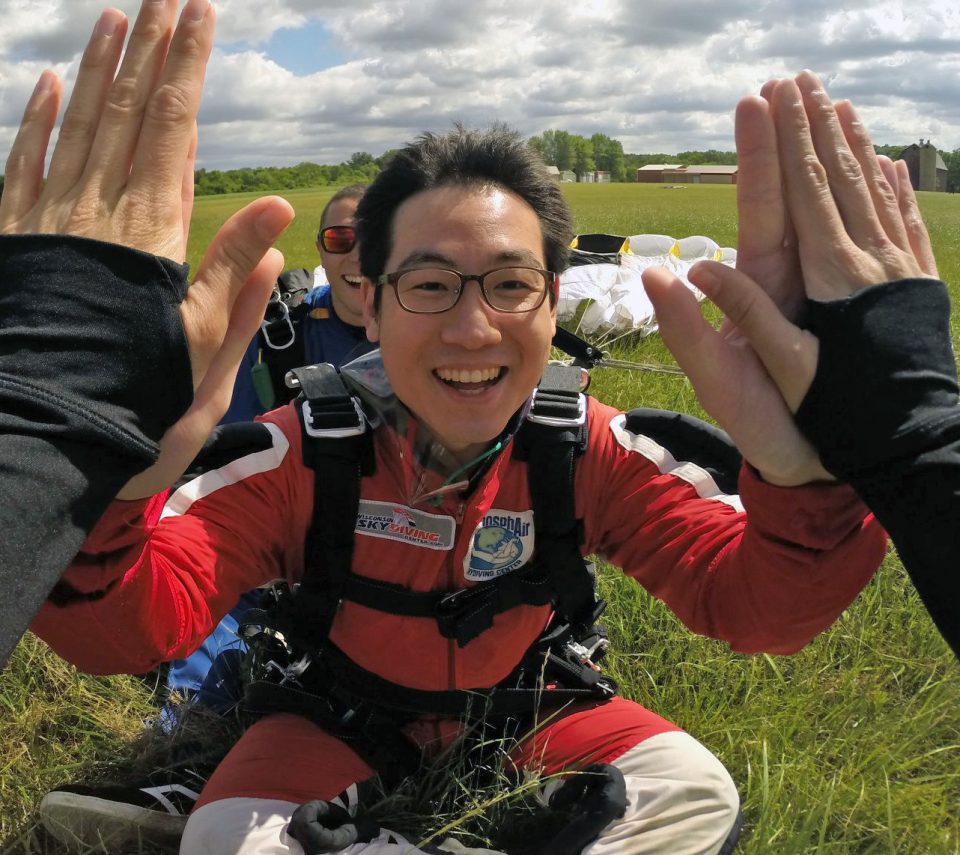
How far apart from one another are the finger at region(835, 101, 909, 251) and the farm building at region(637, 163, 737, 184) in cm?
12138

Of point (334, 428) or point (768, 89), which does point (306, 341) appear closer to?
point (334, 428)

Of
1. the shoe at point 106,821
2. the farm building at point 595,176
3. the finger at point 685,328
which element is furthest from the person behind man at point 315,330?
the farm building at point 595,176

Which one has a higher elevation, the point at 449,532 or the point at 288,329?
the point at 288,329

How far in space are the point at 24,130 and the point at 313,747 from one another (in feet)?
5.72

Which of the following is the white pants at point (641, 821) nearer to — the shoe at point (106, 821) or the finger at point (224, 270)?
the shoe at point (106, 821)

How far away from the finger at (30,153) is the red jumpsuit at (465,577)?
633mm

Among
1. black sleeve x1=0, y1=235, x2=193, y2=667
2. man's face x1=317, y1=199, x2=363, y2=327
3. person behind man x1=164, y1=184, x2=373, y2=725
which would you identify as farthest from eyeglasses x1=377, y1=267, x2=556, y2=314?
man's face x1=317, y1=199, x2=363, y2=327

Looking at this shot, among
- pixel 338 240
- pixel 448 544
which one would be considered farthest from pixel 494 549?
pixel 338 240

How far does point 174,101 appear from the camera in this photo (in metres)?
1.42

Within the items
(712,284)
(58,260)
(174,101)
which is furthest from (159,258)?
(712,284)

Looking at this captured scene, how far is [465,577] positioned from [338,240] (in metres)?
2.74

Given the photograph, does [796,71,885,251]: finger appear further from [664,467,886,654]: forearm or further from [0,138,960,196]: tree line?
[0,138,960,196]: tree line

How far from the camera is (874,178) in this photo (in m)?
1.45

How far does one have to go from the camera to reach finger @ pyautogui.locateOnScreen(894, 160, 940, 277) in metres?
1.43
